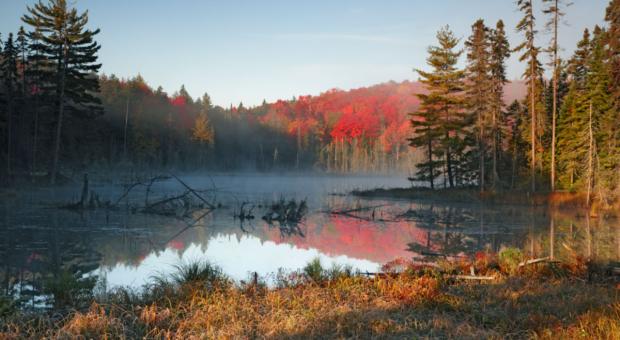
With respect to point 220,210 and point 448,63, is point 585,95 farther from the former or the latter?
point 220,210

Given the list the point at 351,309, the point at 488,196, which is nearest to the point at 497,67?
the point at 488,196

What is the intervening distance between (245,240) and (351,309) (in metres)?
9.78

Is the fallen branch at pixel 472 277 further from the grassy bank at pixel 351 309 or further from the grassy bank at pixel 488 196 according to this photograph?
the grassy bank at pixel 488 196

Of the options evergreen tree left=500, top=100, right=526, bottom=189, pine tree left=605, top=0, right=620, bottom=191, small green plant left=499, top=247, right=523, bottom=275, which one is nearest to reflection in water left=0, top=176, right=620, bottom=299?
small green plant left=499, top=247, right=523, bottom=275

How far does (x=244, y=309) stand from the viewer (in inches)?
296

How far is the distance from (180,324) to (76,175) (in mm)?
48405

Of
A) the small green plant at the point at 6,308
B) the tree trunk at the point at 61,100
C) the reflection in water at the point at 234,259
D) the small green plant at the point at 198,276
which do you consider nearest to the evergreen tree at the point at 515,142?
the reflection in water at the point at 234,259

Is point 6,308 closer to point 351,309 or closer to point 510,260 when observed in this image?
point 351,309

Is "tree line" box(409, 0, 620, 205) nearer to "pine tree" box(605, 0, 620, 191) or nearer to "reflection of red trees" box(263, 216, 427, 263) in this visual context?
"pine tree" box(605, 0, 620, 191)

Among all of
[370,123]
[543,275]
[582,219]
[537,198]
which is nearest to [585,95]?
[537,198]

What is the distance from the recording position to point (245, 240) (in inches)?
663

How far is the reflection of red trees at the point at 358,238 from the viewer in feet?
49.2

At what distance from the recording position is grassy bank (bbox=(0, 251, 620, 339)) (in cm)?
643

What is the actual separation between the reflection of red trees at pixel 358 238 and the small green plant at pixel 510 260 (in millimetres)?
3150
